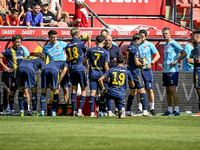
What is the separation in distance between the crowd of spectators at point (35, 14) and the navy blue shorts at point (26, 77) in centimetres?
575

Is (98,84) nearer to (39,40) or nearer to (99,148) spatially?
(39,40)

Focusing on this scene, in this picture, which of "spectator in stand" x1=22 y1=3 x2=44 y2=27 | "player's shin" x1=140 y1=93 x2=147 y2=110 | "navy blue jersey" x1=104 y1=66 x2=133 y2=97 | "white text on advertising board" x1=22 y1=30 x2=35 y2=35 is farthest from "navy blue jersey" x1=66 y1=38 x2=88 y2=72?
"spectator in stand" x1=22 y1=3 x2=44 y2=27

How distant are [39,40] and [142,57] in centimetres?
480

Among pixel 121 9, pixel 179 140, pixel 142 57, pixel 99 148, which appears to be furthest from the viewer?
pixel 121 9

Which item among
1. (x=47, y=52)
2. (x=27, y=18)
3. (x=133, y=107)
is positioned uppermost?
(x=27, y=18)

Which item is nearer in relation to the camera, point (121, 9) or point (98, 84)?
point (98, 84)

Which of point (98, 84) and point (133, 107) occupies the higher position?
point (98, 84)

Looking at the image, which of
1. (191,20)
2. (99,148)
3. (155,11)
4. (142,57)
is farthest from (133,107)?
(155,11)

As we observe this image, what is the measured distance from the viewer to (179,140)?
21.3ft

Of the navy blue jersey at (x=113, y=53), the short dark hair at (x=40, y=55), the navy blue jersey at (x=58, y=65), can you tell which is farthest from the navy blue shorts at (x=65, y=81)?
the navy blue jersey at (x=113, y=53)

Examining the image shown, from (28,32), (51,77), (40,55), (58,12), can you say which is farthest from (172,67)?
(58,12)

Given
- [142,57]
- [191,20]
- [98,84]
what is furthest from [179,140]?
[191,20]

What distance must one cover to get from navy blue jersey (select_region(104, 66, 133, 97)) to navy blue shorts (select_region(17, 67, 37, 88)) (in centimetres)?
231

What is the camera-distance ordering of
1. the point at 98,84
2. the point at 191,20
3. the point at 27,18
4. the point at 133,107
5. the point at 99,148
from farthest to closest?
the point at 191,20
the point at 27,18
the point at 133,107
the point at 98,84
the point at 99,148
